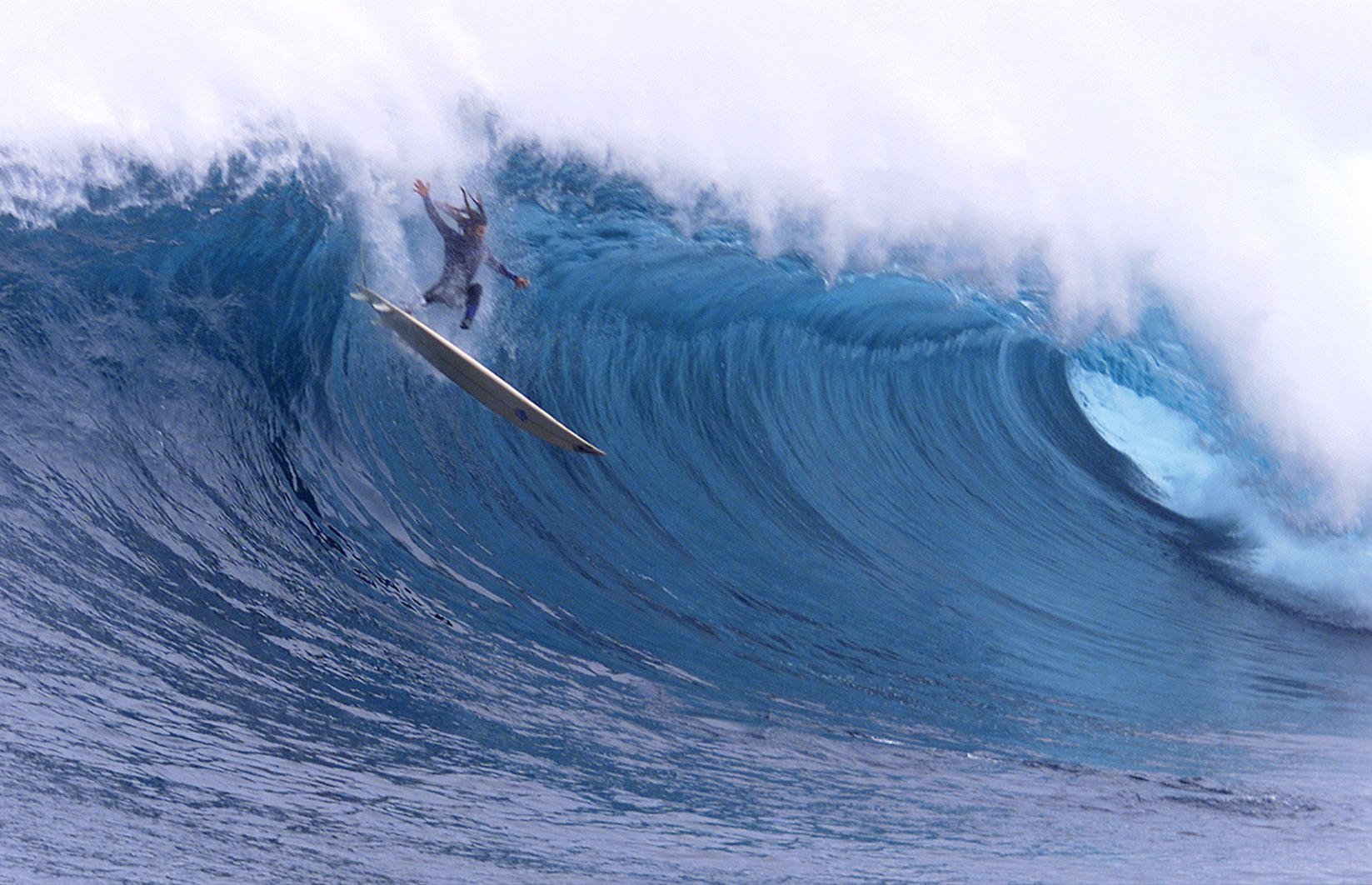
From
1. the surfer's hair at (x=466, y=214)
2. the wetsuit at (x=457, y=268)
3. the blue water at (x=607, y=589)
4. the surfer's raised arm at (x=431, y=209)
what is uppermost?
the surfer's hair at (x=466, y=214)

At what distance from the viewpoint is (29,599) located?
477 centimetres

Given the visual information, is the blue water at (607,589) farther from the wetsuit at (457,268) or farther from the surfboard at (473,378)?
the wetsuit at (457,268)

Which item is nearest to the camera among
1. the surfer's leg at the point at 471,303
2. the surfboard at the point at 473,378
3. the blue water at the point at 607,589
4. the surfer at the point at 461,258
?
the blue water at the point at 607,589

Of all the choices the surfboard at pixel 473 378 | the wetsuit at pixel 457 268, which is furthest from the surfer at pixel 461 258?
the surfboard at pixel 473 378

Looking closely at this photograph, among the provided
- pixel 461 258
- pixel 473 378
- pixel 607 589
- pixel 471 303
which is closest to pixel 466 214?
pixel 461 258

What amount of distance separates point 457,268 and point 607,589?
2.54 meters

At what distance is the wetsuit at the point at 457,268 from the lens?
7.08 m

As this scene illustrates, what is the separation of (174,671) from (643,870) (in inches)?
91.0

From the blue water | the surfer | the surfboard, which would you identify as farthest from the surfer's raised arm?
the surfboard

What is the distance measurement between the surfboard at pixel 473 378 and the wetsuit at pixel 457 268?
0.29 m

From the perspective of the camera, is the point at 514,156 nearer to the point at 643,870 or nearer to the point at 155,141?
the point at 155,141

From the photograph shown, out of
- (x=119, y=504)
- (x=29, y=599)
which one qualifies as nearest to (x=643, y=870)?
(x=29, y=599)

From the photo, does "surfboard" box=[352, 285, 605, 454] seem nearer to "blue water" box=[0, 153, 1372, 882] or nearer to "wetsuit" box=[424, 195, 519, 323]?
"blue water" box=[0, 153, 1372, 882]

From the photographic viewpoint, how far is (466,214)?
287 inches
